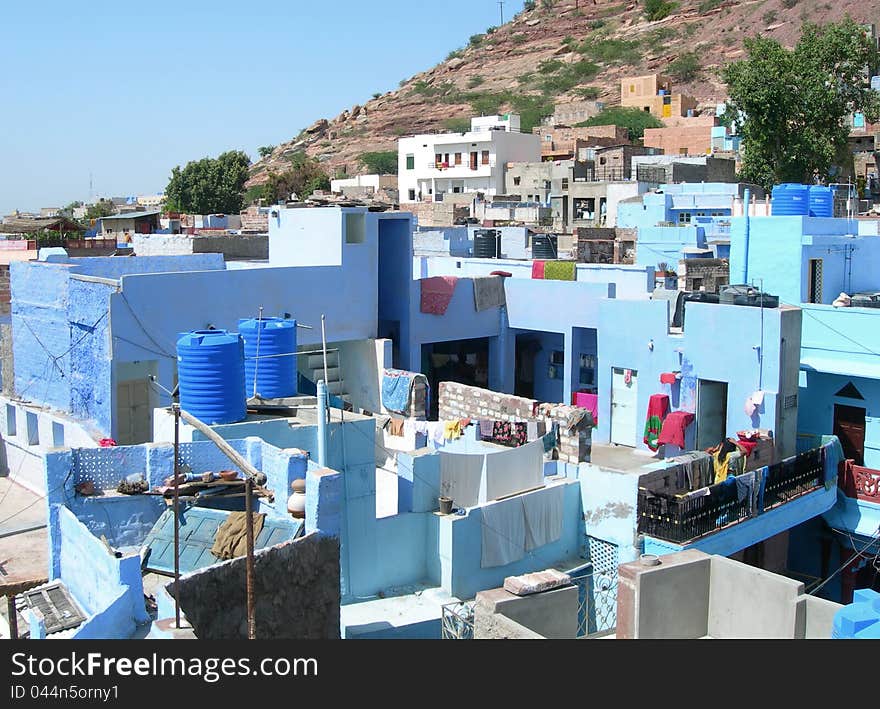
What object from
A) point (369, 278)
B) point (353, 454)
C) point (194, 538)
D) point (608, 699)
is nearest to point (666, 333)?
point (369, 278)

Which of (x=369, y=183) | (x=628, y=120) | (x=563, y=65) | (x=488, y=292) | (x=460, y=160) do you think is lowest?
(x=488, y=292)

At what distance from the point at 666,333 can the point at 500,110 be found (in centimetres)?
8354

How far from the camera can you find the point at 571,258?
3042cm

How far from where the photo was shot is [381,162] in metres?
84.6

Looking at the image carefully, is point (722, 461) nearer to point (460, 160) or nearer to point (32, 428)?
point (32, 428)

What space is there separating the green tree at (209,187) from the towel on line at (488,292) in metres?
43.9

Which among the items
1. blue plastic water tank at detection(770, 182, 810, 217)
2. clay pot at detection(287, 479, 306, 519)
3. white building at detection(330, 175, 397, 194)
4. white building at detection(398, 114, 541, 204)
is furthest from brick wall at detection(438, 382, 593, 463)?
white building at detection(330, 175, 397, 194)

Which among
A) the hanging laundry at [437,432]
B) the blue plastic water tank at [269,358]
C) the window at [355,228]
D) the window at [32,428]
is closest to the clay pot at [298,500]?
the blue plastic water tank at [269,358]

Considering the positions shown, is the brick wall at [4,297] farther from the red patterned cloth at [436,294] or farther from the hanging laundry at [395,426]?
the hanging laundry at [395,426]

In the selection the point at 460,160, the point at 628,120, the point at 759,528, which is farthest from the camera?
the point at 628,120

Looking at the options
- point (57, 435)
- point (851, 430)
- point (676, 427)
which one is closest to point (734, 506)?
point (676, 427)

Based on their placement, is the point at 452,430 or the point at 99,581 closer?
the point at 99,581

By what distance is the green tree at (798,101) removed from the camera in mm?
39000

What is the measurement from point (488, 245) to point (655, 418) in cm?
1361
